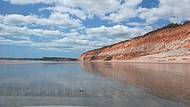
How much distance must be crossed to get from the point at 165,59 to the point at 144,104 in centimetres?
8140

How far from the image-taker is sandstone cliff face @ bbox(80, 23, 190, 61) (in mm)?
93700

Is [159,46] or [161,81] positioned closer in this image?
[161,81]

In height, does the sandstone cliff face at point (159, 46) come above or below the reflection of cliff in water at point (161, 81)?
above

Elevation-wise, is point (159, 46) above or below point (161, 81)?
above

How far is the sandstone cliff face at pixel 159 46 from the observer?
93700 millimetres

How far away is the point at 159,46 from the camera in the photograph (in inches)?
4326

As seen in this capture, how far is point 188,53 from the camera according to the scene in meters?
84.8

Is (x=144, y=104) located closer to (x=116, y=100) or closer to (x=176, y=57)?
(x=116, y=100)

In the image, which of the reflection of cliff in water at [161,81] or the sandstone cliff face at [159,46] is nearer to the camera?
the reflection of cliff in water at [161,81]

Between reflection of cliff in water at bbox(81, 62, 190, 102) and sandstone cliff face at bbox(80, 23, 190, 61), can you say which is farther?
sandstone cliff face at bbox(80, 23, 190, 61)

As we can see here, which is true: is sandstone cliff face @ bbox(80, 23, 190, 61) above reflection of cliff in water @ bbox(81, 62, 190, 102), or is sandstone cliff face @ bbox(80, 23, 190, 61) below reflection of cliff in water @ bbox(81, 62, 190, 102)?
above

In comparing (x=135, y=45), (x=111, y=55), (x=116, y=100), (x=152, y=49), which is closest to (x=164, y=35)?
(x=152, y=49)

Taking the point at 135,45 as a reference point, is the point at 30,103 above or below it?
below

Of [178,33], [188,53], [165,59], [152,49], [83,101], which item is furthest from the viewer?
[152,49]
